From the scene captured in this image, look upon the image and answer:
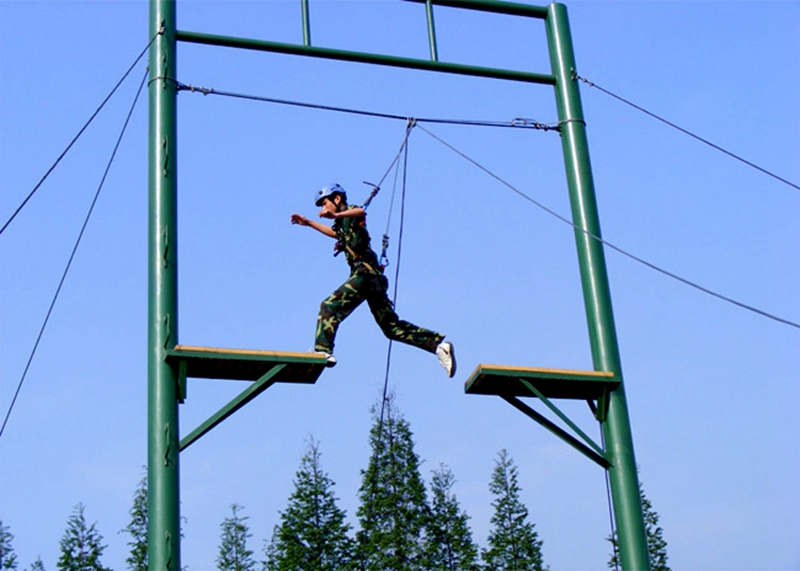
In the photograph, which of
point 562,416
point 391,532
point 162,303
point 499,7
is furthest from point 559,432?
point 391,532

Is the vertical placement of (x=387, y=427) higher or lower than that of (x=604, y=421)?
higher

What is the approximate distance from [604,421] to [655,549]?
22.8 metres

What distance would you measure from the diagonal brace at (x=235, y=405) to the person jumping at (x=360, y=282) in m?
0.98

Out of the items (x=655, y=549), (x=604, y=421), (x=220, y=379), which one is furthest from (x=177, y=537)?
(x=655, y=549)

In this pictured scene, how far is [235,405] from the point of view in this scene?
721cm

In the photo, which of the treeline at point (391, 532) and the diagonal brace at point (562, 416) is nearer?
the diagonal brace at point (562, 416)

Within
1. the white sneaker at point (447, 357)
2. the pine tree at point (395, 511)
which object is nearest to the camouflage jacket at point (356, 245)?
the white sneaker at point (447, 357)

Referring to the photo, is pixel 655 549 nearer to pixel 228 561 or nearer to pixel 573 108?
pixel 228 561

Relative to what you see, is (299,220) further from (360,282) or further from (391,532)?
(391,532)

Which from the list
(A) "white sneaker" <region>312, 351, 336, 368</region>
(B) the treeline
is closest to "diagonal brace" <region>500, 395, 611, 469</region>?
(A) "white sneaker" <region>312, 351, 336, 368</region>

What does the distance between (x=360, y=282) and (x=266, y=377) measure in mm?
1385

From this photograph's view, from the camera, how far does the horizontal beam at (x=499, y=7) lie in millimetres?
9076

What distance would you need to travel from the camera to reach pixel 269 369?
7.34 meters

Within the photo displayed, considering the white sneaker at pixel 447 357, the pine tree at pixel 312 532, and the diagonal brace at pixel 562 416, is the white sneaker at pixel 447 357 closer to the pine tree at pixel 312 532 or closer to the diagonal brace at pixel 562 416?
the diagonal brace at pixel 562 416
